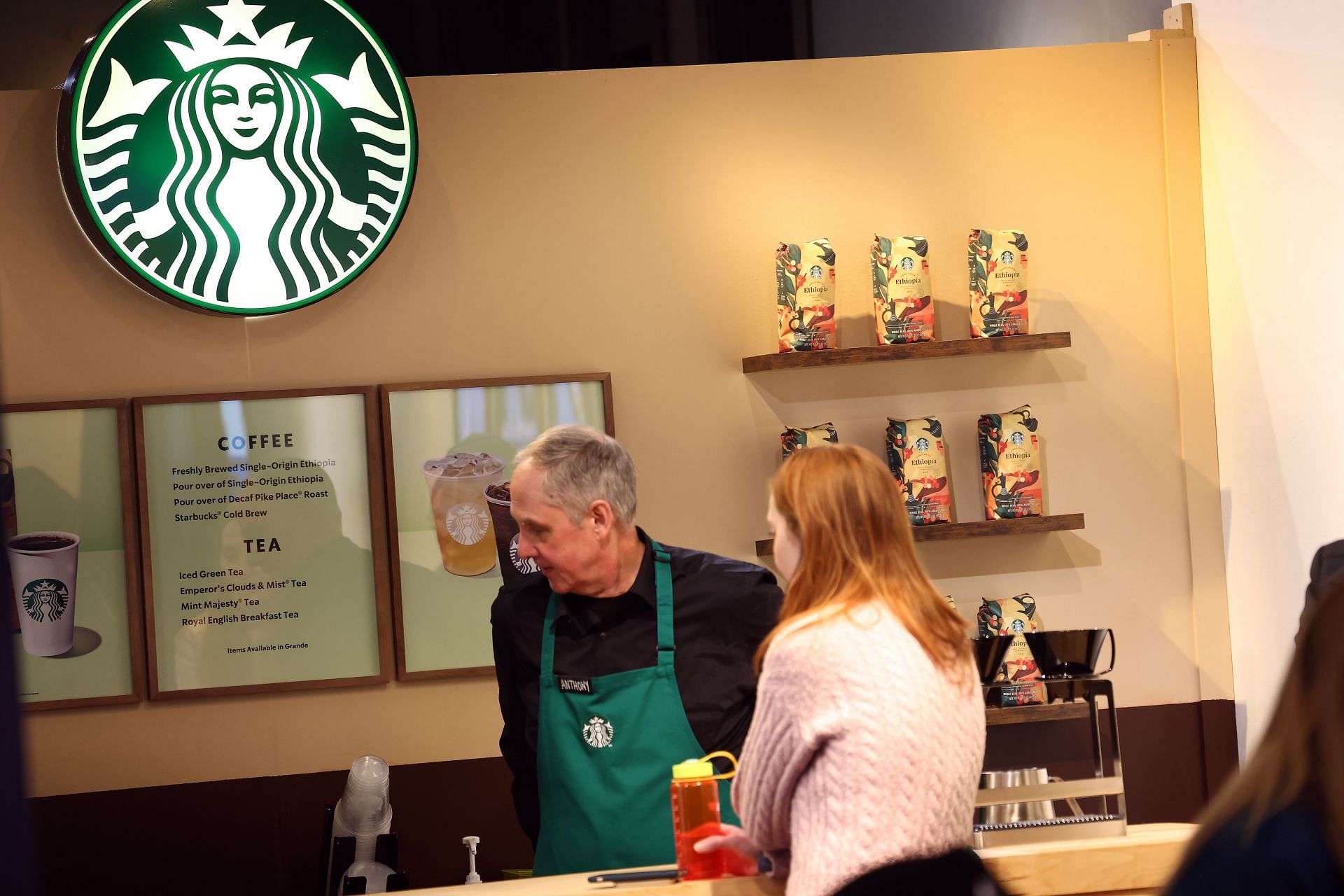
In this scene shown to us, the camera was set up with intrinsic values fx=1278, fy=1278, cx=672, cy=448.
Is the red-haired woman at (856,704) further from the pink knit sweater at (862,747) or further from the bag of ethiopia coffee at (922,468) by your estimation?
the bag of ethiopia coffee at (922,468)

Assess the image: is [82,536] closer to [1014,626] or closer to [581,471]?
[581,471]

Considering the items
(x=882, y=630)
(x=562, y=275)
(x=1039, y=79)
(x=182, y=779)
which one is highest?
(x=1039, y=79)

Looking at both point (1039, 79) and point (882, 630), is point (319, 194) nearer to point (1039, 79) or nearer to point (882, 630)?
point (1039, 79)

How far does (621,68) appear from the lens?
3293mm

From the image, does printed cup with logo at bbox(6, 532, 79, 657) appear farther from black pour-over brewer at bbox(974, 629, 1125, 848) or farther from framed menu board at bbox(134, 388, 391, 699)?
black pour-over brewer at bbox(974, 629, 1125, 848)

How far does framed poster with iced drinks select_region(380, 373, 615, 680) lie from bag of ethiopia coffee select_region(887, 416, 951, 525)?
2.39ft

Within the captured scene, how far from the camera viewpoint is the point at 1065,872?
71.3 inches

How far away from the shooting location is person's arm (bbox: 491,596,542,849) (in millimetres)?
2381

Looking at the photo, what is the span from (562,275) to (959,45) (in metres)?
1.35

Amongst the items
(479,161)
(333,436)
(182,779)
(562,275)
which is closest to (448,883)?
(182,779)

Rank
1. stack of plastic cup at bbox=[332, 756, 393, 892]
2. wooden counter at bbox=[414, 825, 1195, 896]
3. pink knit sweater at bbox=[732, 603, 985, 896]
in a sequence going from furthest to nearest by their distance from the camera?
stack of plastic cup at bbox=[332, 756, 393, 892], wooden counter at bbox=[414, 825, 1195, 896], pink knit sweater at bbox=[732, 603, 985, 896]

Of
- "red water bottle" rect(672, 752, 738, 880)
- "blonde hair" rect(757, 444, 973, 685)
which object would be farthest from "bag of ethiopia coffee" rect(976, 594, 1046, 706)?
"blonde hair" rect(757, 444, 973, 685)

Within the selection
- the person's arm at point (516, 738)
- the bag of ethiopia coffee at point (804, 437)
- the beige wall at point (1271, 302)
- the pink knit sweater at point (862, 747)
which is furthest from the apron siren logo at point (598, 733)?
the beige wall at point (1271, 302)

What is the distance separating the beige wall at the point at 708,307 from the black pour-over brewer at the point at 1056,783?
51.7 inches
